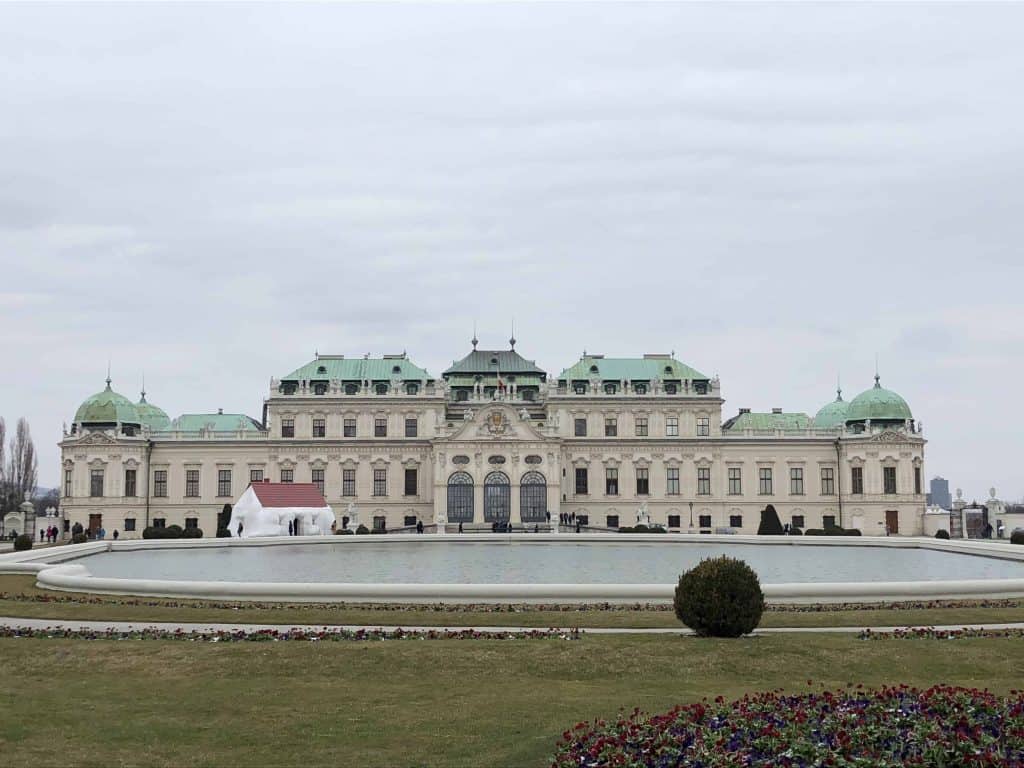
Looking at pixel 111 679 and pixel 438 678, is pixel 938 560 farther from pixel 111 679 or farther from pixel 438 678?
pixel 111 679

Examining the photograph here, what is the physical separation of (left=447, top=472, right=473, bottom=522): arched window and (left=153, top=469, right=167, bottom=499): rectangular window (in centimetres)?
2200

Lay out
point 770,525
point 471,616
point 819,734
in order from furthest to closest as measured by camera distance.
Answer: point 770,525
point 471,616
point 819,734

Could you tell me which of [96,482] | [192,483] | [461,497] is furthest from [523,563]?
[96,482]

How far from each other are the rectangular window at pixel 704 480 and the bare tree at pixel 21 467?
55.9m

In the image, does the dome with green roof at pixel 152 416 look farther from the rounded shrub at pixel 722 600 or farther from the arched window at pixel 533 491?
the rounded shrub at pixel 722 600

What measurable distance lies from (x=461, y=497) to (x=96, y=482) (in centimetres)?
2713

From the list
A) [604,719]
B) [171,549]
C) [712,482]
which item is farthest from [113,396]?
[604,719]

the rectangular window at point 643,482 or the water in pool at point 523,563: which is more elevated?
the rectangular window at point 643,482

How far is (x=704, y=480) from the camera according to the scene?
8612cm

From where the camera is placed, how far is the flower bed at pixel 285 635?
19.9 metres

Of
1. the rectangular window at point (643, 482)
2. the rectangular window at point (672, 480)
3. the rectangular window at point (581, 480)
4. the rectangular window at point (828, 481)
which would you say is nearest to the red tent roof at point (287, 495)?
the rectangular window at point (581, 480)

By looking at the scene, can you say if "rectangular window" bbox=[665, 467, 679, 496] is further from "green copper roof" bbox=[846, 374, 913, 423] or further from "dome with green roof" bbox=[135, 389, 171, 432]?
"dome with green roof" bbox=[135, 389, 171, 432]

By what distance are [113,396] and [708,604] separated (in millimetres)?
74662

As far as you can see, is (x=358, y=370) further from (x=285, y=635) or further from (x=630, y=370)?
(x=285, y=635)
